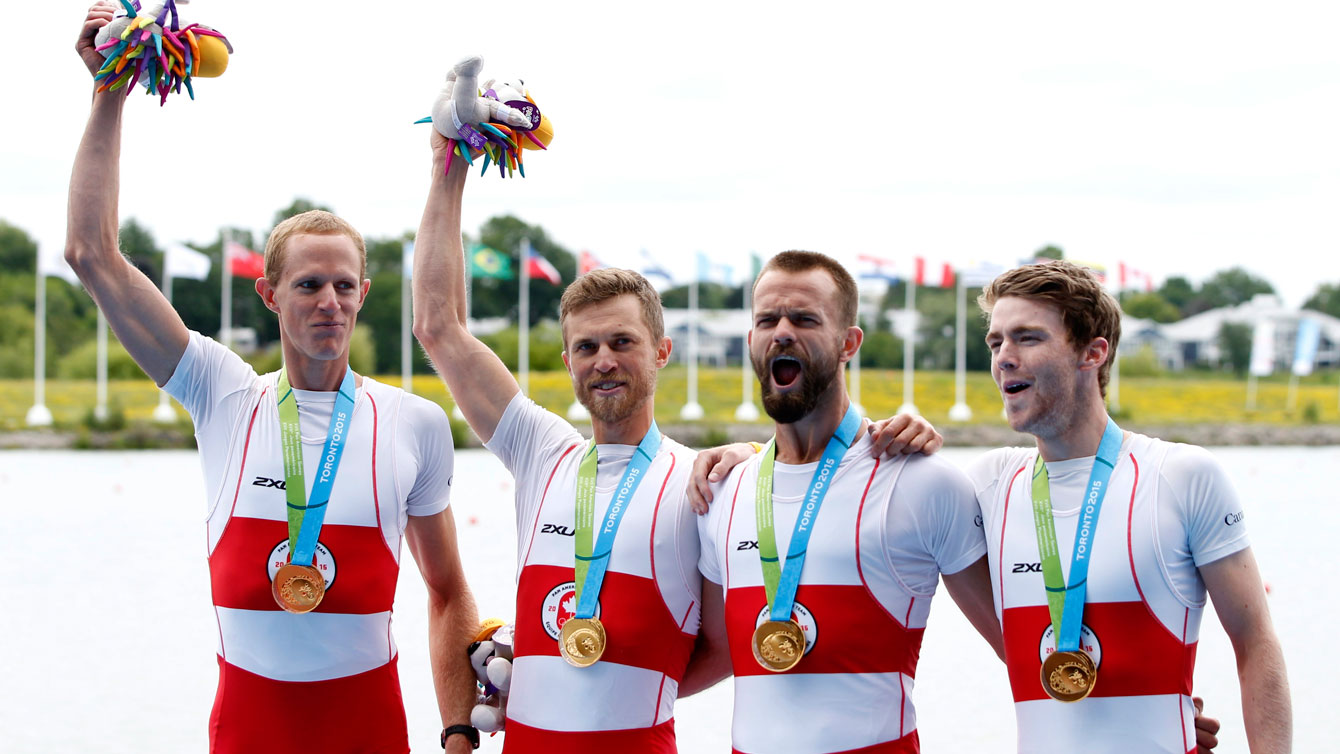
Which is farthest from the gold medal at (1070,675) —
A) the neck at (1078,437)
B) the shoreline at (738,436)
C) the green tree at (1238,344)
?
the green tree at (1238,344)

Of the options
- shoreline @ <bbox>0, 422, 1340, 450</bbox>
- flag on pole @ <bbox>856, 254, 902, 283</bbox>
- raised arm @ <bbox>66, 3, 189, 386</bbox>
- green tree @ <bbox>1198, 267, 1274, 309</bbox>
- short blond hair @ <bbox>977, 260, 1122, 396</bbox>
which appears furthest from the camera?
green tree @ <bbox>1198, 267, 1274, 309</bbox>

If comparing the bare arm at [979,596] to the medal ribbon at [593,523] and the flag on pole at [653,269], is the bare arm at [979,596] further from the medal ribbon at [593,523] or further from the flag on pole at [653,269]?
the flag on pole at [653,269]

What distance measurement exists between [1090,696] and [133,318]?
3355 mm

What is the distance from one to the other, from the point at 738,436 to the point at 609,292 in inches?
1547

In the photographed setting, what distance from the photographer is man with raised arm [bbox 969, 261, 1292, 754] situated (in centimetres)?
338

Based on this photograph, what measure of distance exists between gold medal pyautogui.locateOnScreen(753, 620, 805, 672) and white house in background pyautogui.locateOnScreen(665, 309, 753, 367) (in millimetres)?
79265

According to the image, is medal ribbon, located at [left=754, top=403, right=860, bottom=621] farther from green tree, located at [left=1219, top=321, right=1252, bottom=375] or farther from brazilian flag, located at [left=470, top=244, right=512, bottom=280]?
green tree, located at [left=1219, top=321, right=1252, bottom=375]

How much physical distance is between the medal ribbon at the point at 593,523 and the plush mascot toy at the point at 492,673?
1.34 ft

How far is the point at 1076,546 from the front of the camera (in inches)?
137

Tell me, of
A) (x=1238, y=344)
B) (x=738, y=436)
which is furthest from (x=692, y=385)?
(x=1238, y=344)

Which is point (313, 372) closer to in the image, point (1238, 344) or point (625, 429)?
point (625, 429)

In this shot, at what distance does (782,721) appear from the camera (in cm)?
350

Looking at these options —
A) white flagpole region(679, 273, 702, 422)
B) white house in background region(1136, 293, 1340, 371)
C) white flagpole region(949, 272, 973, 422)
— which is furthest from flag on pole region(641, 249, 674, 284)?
white house in background region(1136, 293, 1340, 371)

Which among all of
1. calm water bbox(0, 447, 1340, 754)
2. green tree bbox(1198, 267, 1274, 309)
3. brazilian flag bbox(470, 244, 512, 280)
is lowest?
calm water bbox(0, 447, 1340, 754)
